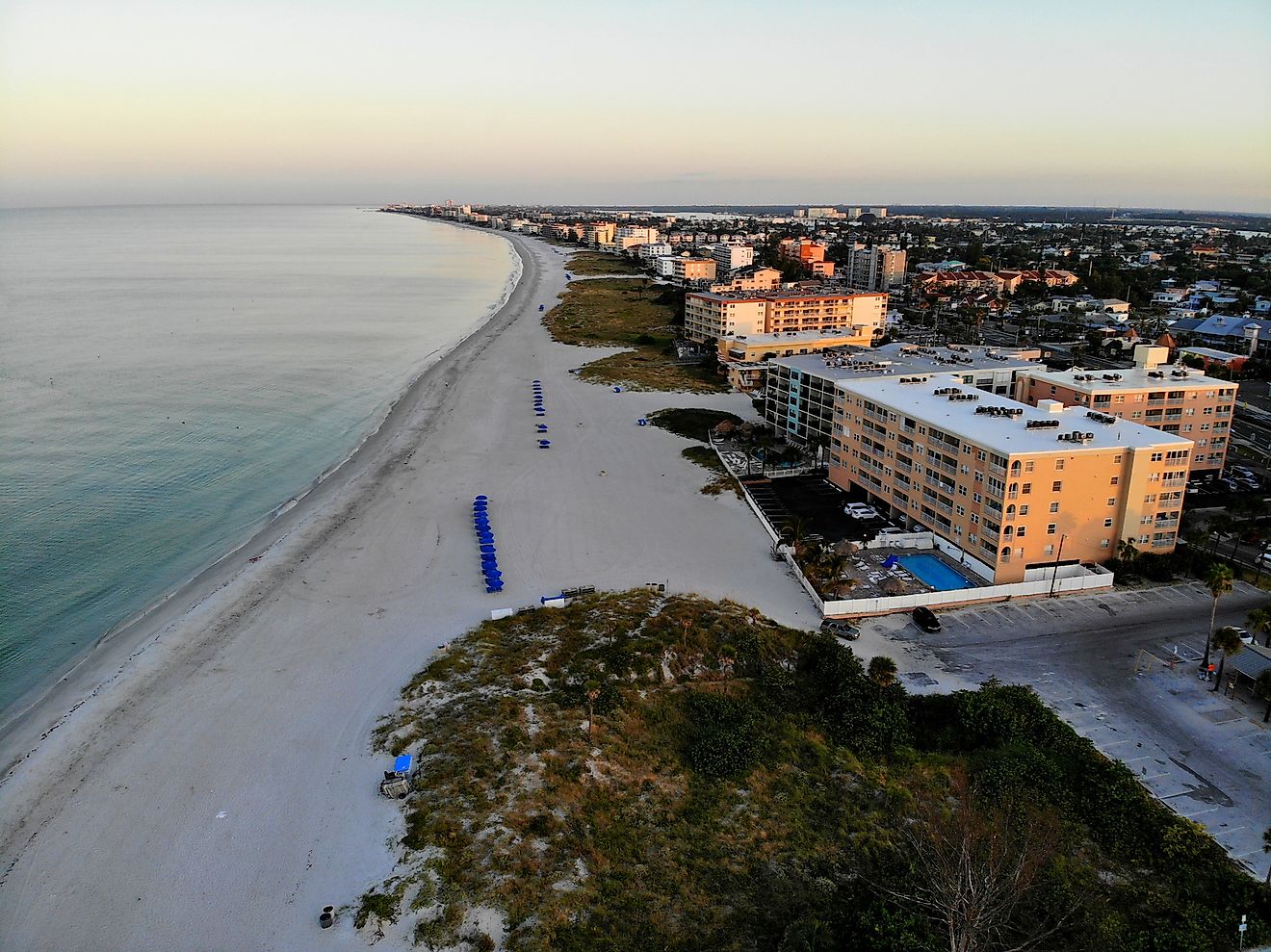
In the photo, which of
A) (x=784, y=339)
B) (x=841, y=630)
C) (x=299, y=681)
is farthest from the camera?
(x=784, y=339)

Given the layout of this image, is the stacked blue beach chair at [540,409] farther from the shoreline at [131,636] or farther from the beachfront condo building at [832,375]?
the beachfront condo building at [832,375]

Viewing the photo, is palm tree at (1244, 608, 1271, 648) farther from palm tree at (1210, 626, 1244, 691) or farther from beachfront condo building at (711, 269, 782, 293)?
beachfront condo building at (711, 269, 782, 293)

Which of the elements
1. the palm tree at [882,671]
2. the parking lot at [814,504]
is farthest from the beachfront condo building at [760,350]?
the palm tree at [882,671]

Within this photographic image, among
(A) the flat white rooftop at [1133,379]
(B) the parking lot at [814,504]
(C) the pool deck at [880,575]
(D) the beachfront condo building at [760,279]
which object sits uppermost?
(D) the beachfront condo building at [760,279]

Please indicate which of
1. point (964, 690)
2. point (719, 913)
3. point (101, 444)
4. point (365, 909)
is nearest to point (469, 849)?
point (365, 909)

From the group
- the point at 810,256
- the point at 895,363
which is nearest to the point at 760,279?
the point at 810,256

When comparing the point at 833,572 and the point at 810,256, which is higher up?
the point at 810,256

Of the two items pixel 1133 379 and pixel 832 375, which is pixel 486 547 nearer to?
pixel 832 375
